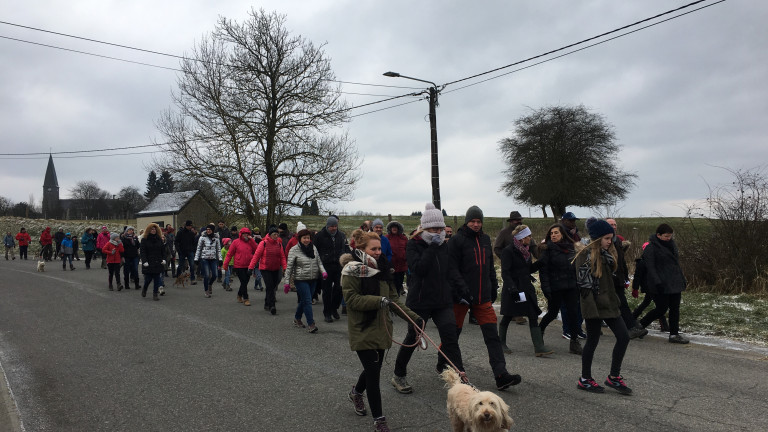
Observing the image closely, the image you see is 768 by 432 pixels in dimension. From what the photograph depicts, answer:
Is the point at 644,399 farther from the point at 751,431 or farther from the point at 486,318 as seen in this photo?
the point at 486,318

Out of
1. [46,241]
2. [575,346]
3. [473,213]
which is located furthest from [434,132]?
[46,241]

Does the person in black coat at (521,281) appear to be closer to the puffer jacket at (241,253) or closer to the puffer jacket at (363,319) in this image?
the puffer jacket at (363,319)

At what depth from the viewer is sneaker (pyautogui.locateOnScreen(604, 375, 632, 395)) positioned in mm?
5488

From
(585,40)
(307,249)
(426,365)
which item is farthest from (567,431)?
(585,40)

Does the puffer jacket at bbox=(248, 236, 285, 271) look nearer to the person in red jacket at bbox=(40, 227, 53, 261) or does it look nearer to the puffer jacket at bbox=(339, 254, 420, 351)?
the puffer jacket at bbox=(339, 254, 420, 351)

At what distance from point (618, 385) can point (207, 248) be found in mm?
11833

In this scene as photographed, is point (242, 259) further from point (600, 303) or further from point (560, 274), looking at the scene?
point (600, 303)

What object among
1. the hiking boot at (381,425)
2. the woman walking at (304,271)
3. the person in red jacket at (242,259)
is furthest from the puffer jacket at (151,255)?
the hiking boot at (381,425)

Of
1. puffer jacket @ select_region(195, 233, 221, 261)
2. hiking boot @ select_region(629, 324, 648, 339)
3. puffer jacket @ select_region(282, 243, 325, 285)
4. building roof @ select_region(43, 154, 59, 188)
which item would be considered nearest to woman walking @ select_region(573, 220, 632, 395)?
hiking boot @ select_region(629, 324, 648, 339)

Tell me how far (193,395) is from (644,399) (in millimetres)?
4718

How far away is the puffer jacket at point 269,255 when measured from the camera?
1084cm

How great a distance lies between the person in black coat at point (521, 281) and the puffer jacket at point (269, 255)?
5.20m

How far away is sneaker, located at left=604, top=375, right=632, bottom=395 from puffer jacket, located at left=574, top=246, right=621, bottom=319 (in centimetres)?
68

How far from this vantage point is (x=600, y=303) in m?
5.51
